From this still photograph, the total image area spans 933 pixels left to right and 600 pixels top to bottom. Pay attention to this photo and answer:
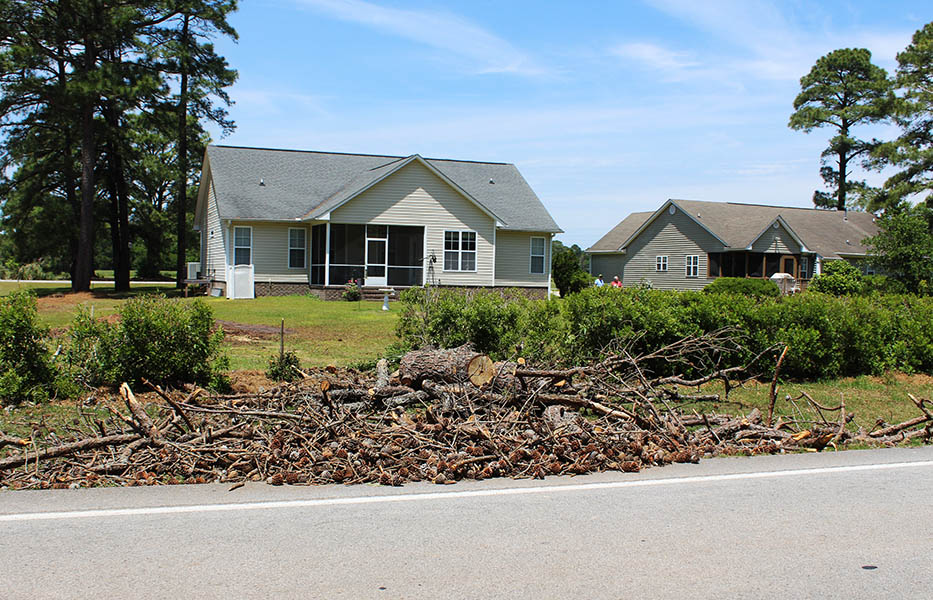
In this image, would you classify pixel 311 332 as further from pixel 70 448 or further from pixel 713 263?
pixel 713 263

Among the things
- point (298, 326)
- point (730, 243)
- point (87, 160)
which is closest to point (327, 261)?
point (87, 160)

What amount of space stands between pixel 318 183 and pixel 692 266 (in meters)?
25.6

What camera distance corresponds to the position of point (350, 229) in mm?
33375

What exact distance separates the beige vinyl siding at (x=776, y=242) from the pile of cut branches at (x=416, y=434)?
38.3 m

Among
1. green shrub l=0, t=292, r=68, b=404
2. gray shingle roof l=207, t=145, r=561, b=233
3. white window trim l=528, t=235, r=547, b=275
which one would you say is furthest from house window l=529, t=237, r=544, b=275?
green shrub l=0, t=292, r=68, b=404

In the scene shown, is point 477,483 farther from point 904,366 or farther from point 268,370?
point 904,366

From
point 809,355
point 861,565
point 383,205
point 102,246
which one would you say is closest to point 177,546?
Answer: point 861,565

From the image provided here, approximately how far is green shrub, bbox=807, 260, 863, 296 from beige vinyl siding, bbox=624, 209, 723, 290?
11.7 metres

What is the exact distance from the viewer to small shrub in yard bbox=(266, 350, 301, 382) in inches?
448

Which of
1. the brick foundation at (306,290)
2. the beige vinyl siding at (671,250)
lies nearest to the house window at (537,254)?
the brick foundation at (306,290)

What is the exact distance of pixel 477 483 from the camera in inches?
276

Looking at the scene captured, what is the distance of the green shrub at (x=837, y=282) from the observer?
32875 mm

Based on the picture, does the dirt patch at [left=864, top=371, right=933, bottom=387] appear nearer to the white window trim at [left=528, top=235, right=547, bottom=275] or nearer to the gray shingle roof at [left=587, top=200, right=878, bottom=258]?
the white window trim at [left=528, top=235, right=547, bottom=275]

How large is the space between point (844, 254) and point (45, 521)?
167 feet
